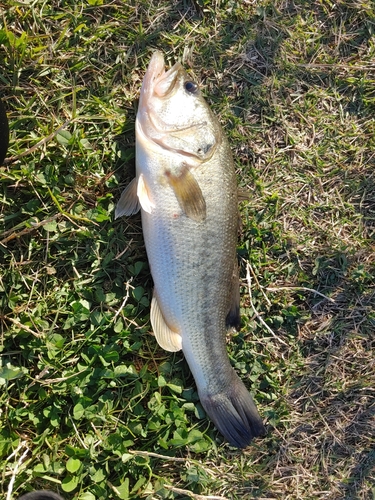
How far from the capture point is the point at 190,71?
3.17 meters

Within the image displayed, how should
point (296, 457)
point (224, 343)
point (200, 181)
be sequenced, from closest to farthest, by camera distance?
point (200, 181) < point (224, 343) < point (296, 457)

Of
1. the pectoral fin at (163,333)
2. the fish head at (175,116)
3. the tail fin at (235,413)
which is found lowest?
the tail fin at (235,413)

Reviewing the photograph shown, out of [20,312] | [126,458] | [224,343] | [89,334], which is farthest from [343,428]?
[20,312]

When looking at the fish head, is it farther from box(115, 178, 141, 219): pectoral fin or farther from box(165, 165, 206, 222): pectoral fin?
box(115, 178, 141, 219): pectoral fin

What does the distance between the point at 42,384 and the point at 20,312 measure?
1.45 feet

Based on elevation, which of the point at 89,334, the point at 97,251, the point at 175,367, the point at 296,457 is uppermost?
the point at 97,251

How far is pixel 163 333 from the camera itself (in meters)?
2.92

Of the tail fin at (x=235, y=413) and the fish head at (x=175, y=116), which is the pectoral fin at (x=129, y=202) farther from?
the tail fin at (x=235, y=413)

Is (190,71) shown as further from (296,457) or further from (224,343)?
(296,457)

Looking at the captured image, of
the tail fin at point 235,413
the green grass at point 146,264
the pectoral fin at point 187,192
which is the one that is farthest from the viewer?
the tail fin at point 235,413

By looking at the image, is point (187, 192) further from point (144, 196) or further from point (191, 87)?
point (191, 87)

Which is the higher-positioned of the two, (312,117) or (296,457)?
(312,117)

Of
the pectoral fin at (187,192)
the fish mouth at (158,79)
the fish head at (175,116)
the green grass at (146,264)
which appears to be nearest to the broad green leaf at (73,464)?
the green grass at (146,264)

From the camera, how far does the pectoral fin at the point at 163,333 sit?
9.54 feet
